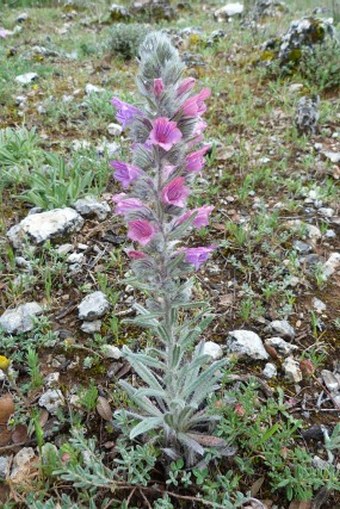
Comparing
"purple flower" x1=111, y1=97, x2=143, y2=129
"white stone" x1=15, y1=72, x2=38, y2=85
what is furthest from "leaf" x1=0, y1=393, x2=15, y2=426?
"white stone" x1=15, y1=72, x2=38, y2=85

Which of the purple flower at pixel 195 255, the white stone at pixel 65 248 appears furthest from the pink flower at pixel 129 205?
the white stone at pixel 65 248

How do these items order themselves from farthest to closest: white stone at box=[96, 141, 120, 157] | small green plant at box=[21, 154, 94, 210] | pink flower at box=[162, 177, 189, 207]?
white stone at box=[96, 141, 120, 157], small green plant at box=[21, 154, 94, 210], pink flower at box=[162, 177, 189, 207]

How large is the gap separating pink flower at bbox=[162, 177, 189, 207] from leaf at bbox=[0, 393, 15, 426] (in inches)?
56.8

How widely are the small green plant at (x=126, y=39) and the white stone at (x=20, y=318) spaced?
4949mm

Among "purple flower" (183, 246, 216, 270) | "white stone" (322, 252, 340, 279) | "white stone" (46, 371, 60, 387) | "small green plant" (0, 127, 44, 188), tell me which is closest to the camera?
"purple flower" (183, 246, 216, 270)

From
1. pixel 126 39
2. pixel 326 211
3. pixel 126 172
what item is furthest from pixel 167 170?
pixel 126 39

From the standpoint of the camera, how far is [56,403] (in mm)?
2422

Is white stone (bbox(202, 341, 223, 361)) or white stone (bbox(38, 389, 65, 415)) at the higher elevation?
white stone (bbox(202, 341, 223, 361))

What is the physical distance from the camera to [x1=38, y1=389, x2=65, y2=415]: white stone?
7.89 feet

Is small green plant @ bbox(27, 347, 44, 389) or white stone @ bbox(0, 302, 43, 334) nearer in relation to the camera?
small green plant @ bbox(27, 347, 44, 389)

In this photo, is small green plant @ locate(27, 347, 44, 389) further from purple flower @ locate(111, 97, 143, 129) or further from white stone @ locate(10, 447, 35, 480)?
purple flower @ locate(111, 97, 143, 129)

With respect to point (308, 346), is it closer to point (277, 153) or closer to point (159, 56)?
point (159, 56)

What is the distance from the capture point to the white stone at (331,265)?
3.22 m

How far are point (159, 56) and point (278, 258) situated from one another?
1.97 meters
